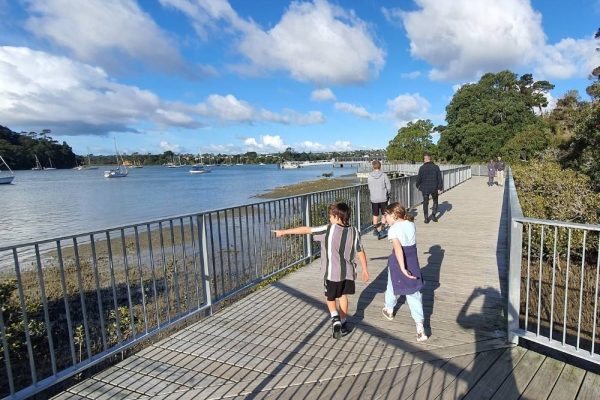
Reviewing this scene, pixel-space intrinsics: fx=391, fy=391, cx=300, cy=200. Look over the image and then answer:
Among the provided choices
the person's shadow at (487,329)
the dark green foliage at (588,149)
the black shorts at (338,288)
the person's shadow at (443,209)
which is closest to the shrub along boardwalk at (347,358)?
the person's shadow at (487,329)

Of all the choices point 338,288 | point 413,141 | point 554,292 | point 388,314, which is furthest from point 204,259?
point 413,141

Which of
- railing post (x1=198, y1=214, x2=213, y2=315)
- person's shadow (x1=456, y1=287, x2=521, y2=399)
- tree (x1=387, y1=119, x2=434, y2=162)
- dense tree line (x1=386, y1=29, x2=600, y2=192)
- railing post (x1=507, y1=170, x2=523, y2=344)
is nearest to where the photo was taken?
person's shadow (x1=456, y1=287, x2=521, y2=399)

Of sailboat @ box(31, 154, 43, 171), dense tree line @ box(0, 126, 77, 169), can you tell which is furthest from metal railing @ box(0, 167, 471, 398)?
sailboat @ box(31, 154, 43, 171)

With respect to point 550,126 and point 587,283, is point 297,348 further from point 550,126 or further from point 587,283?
point 550,126

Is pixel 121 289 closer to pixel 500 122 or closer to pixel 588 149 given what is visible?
pixel 588 149

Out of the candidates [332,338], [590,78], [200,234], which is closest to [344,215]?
[332,338]

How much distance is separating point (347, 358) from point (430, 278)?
2.80m

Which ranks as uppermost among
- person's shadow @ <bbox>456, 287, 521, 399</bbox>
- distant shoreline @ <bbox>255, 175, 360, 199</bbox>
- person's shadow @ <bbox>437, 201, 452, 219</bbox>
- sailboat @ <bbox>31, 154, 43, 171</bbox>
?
sailboat @ <bbox>31, 154, 43, 171</bbox>

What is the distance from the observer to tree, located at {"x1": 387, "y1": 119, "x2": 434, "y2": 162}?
231 feet

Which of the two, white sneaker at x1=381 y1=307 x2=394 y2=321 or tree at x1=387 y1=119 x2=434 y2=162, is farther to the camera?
tree at x1=387 y1=119 x2=434 y2=162

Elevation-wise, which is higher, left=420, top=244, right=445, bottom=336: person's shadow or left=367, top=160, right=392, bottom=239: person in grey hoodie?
left=367, top=160, right=392, bottom=239: person in grey hoodie

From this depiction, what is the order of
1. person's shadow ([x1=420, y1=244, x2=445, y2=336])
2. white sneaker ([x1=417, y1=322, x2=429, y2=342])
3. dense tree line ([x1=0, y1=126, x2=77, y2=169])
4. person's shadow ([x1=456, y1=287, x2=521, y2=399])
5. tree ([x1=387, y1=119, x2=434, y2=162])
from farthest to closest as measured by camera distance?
dense tree line ([x1=0, y1=126, x2=77, y2=169]), tree ([x1=387, y1=119, x2=434, y2=162]), person's shadow ([x1=420, y1=244, x2=445, y2=336]), white sneaker ([x1=417, y1=322, x2=429, y2=342]), person's shadow ([x1=456, y1=287, x2=521, y2=399])

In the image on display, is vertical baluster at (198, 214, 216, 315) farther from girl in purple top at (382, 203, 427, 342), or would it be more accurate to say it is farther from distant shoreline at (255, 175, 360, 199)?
distant shoreline at (255, 175, 360, 199)

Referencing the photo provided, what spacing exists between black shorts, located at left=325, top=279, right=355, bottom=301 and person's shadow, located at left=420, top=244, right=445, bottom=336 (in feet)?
3.04
